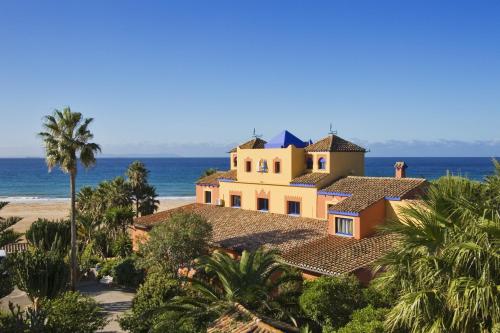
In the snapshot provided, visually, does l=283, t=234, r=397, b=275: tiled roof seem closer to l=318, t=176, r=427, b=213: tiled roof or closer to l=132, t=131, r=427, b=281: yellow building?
l=132, t=131, r=427, b=281: yellow building

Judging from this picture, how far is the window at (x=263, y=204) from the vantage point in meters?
32.8

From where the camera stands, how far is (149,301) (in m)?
19.7

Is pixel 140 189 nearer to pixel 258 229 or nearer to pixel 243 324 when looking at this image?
pixel 258 229

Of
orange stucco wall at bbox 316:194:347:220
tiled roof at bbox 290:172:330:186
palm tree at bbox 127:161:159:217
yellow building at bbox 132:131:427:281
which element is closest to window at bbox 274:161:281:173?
yellow building at bbox 132:131:427:281

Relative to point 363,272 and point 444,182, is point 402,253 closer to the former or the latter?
point 444,182

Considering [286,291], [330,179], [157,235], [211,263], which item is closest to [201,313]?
[211,263]

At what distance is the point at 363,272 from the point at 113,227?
945 inches

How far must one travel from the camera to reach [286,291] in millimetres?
19922

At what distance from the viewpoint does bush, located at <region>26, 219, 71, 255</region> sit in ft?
105

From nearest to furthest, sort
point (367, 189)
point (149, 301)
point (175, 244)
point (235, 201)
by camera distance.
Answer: point (149, 301) → point (175, 244) → point (367, 189) → point (235, 201)

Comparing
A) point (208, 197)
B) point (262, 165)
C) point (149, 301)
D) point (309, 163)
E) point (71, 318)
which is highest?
point (309, 163)

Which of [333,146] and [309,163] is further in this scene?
[309,163]

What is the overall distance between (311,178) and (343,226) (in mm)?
5554

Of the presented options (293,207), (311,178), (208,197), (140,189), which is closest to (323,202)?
(311,178)
